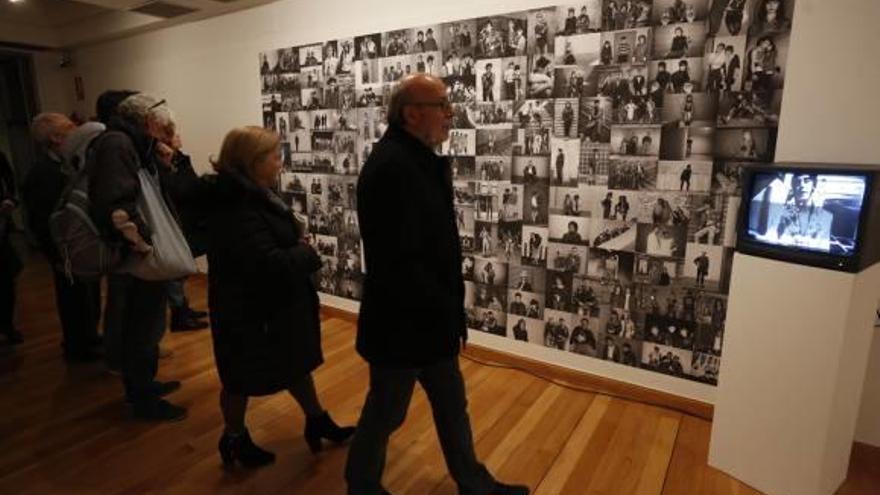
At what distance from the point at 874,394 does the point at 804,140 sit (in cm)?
110

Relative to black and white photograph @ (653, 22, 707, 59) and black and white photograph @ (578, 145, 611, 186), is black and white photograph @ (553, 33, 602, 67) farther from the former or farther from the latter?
black and white photograph @ (578, 145, 611, 186)

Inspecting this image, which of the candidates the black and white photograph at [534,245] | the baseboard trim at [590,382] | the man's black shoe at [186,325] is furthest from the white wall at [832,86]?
the man's black shoe at [186,325]

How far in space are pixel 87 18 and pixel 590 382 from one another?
232 inches

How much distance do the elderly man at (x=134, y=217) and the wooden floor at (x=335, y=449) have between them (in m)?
0.18

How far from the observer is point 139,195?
213cm

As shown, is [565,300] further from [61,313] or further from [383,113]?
[61,313]

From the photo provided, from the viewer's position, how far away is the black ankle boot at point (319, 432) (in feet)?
6.91

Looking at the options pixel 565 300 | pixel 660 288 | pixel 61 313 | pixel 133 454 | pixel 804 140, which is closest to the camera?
pixel 804 140

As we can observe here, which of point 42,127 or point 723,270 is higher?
point 42,127

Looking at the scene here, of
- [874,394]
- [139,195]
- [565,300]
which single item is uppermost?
[139,195]

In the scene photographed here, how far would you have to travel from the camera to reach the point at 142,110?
2188 millimetres

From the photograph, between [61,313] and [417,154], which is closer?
[417,154]

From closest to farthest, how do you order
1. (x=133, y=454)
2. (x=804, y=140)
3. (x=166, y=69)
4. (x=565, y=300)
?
1. (x=804, y=140)
2. (x=133, y=454)
3. (x=565, y=300)
4. (x=166, y=69)

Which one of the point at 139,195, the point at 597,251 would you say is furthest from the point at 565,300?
the point at 139,195
